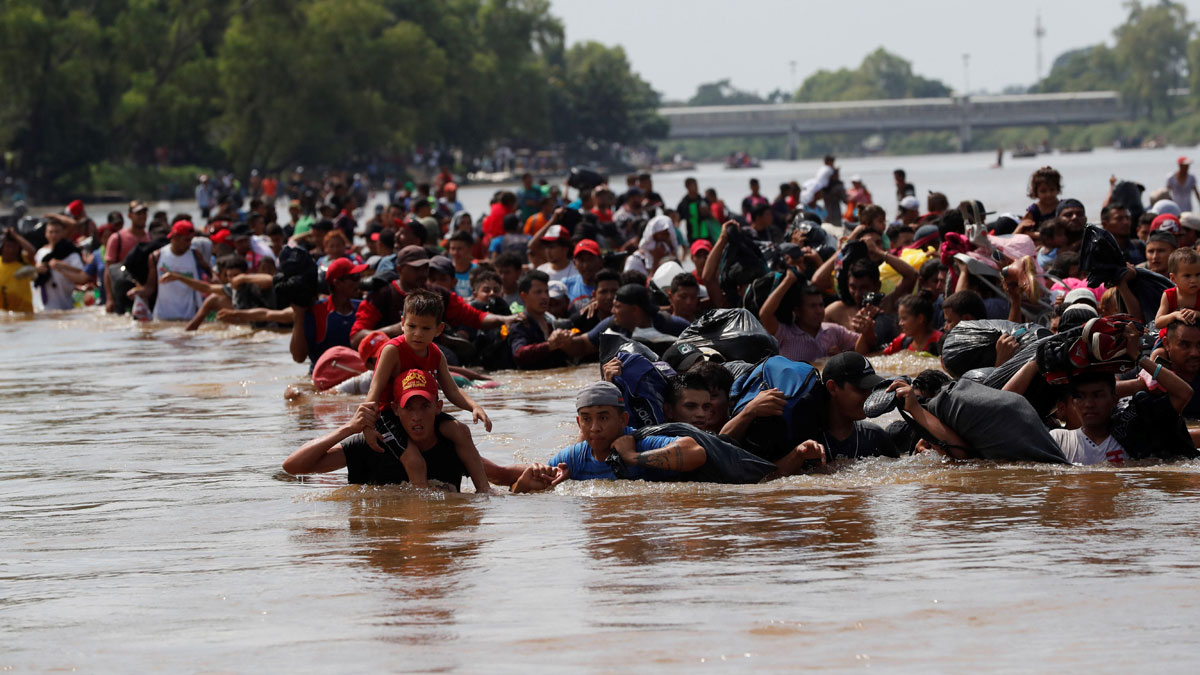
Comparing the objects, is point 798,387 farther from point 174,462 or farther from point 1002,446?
point 174,462

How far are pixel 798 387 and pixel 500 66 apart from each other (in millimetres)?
101197

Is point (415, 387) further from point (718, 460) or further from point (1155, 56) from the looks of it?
point (1155, 56)

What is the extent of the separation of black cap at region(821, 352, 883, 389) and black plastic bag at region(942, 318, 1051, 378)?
1136 mm

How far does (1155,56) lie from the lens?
7249 inches

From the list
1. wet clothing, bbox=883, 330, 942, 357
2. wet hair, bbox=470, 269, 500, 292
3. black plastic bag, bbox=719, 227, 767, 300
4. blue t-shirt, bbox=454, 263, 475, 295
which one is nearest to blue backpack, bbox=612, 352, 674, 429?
wet clothing, bbox=883, 330, 942, 357

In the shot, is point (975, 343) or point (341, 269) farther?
point (341, 269)

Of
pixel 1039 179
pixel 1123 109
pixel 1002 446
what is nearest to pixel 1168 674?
pixel 1002 446

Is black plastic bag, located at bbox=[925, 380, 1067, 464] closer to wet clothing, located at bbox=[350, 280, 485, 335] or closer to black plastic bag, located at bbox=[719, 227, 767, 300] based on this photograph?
wet clothing, located at bbox=[350, 280, 485, 335]

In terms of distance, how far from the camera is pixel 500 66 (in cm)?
10756

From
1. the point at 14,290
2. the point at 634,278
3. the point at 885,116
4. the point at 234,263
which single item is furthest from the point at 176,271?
the point at 885,116

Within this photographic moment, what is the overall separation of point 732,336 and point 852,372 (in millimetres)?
2006

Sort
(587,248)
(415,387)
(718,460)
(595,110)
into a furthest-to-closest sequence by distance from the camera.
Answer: (595,110) < (587,248) < (718,460) < (415,387)

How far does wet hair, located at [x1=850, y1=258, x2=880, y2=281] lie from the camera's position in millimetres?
12789

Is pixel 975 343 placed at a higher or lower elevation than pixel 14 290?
higher
